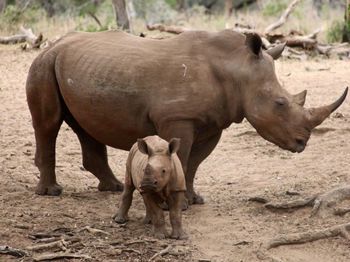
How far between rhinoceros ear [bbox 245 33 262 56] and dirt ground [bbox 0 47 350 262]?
1461mm

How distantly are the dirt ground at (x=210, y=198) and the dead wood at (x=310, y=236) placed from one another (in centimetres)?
4

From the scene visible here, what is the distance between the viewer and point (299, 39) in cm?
1662

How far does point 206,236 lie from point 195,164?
4.22ft

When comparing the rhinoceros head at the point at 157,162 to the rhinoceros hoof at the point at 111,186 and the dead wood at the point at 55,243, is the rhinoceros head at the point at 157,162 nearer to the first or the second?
the dead wood at the point at 55,243

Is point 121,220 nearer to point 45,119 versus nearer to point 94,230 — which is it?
point 94,230

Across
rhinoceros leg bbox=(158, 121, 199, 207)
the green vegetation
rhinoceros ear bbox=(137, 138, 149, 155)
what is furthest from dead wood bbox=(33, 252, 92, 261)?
the green vegetation

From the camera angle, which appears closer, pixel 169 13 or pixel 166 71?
pixel 166 71

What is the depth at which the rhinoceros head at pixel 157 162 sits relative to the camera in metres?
6.59

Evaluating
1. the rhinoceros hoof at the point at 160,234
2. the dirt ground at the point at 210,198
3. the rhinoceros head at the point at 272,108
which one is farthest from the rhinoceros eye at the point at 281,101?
the rhinoceros hoof at the point at 160,234

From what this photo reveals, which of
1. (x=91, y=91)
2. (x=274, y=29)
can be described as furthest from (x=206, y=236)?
(x=274, y=29)

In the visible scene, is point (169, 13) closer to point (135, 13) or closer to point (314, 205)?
point (135, 13)

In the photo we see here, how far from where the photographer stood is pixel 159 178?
662cm

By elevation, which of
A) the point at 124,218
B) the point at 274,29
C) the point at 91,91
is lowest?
the point at 274,29

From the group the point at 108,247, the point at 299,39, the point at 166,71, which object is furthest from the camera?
the point at 299,39
